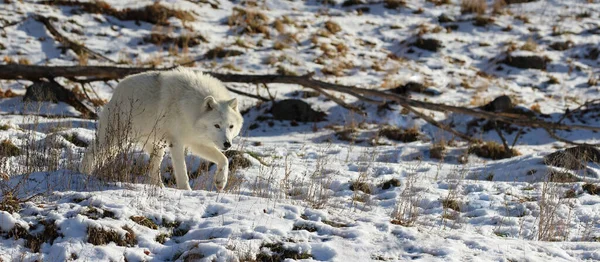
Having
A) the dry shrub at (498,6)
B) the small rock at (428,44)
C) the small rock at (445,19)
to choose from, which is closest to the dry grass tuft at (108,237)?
the small rock at (428,44)

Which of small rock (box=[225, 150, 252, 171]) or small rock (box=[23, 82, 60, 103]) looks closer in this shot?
small rock (box=[225, 150, 252, 171])

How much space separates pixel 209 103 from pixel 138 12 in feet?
41.5

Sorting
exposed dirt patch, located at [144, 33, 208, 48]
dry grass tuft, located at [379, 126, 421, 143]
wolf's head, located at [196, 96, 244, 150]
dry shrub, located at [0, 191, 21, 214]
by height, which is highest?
wolf's head, located at [196, 96, 244, 150]

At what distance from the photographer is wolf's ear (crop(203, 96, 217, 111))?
6309 millimetres

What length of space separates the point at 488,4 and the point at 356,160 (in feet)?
54.7

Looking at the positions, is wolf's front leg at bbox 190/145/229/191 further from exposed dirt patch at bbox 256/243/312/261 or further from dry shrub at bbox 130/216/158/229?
exposed dirt patch at bbox 256/243/312/261

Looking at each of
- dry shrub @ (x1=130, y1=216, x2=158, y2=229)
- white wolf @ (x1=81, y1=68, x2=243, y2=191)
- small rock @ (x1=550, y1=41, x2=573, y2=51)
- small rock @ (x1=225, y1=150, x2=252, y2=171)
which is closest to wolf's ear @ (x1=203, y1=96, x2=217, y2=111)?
white wolf @ (x1=81, y1=68, x2=243, y2=191)

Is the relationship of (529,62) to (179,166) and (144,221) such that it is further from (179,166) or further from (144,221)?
(144,221)

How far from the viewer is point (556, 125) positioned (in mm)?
10398

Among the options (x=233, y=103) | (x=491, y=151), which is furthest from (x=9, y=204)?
(x=491, y=151)

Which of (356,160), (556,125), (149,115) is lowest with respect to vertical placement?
(356,160)

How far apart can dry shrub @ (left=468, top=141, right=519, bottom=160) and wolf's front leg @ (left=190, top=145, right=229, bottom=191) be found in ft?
20.9

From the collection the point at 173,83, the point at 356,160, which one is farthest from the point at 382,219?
the point at 356,160

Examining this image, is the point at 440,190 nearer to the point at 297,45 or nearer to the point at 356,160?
the point at 356,160
